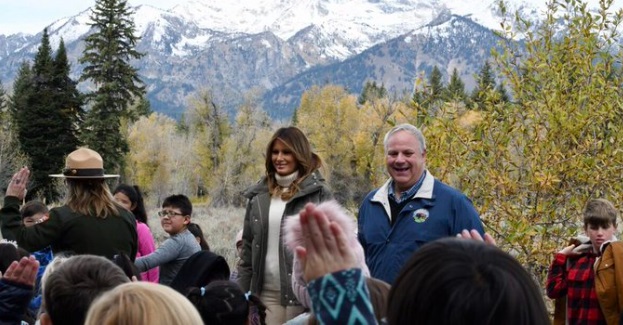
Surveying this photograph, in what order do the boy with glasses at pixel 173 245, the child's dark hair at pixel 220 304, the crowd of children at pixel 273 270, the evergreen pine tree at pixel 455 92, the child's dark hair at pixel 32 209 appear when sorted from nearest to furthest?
the crowd of children at pixel 273 270 → the child's dark hair at pixel 220 304 → the boy with glasses at pixel 173 245 → the child's dark hair at pixel 32 209 → the evergreen pine tree at pixel 455 92

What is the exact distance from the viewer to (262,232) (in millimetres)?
5227

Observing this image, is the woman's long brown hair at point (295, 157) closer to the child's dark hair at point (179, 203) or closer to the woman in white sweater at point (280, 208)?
the woman in white sweater at point (280, 208)

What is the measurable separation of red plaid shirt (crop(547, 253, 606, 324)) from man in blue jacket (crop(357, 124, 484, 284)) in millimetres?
1708

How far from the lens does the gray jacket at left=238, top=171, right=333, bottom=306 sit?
5.12m

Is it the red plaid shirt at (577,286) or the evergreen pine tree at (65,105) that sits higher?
the evergreen pine tree at (65,105)

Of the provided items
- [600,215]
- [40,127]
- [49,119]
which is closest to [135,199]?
[600,215]

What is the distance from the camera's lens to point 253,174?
5284 cm

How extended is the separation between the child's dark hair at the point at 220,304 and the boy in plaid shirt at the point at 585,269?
310 cm

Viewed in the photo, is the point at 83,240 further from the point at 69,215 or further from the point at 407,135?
the point at 407,135

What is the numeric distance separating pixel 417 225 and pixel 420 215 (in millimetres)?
65

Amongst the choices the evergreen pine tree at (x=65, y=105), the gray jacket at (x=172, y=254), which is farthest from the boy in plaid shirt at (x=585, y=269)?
the evergreen pine tree at (x=65, y=105)

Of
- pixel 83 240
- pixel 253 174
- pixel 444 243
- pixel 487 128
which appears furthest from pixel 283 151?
pixel 253 174

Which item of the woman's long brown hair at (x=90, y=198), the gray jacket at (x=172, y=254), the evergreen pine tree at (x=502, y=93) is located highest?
the evergreen pine tree at (x=502, y=93)

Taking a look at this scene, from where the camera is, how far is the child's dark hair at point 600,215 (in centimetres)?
566
